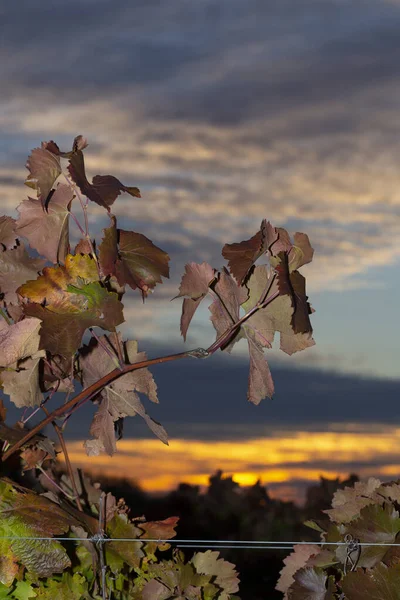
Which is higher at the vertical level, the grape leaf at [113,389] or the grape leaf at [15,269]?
the grape leaf at [15,269]

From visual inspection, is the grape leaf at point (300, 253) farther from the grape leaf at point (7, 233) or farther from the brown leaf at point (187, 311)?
the grape leaf at point (7, 233)

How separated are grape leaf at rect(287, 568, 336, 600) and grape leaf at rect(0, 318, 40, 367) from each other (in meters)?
0.86

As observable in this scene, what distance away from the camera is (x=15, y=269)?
1996 mm

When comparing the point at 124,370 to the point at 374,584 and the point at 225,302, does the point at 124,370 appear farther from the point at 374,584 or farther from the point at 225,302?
the point at 374,584

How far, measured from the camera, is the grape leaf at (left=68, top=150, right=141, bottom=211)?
1.79 m

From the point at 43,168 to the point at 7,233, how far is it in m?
0.28

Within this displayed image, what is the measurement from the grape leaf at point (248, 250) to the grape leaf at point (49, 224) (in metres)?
0.40

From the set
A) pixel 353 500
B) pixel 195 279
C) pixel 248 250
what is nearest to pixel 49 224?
pixel 195 279

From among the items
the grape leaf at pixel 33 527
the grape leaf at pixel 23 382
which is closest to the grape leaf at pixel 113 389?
the grape leaf at pixel 23 382

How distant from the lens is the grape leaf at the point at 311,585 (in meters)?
1.99

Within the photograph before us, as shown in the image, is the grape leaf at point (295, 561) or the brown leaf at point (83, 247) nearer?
the brown leaf at point (83, 247)

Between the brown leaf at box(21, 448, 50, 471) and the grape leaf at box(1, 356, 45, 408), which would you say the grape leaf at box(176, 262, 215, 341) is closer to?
the grape leaf at box(1, 356, 45, 408)

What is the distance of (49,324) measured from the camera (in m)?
1.65

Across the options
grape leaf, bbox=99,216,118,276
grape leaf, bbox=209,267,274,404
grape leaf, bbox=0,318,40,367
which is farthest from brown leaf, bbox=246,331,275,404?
grape leaf, bbox=0,318,40,367
